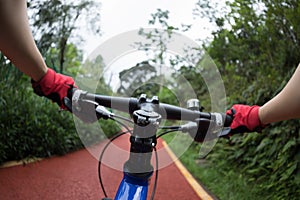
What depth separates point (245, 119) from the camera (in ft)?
3.85

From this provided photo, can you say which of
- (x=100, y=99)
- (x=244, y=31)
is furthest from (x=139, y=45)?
(x=244, y=31)

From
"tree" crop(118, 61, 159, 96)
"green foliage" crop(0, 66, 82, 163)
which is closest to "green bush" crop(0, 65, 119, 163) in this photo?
"green foliage" crop(0, 66, 82, 163)

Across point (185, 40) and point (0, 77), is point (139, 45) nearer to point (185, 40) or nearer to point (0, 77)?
point (185, 40)

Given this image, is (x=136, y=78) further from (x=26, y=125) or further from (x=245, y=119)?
(x=26, y=125)

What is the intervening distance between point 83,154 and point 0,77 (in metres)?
2.02

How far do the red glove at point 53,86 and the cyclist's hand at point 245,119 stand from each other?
2.04 feet

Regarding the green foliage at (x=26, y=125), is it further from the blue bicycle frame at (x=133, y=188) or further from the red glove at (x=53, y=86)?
the blue bicycle frame at (x=133, y=188)

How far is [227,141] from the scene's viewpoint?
5871 mm

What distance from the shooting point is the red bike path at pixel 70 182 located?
3715 millimetres

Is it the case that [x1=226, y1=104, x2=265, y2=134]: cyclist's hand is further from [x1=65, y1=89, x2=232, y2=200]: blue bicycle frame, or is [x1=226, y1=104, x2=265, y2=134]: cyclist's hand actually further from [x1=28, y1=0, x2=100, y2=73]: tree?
[x1=28, y1=0, x2=100, y2=73]: tree

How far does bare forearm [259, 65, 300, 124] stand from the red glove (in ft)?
2.28

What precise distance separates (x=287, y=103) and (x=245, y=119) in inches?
13.2

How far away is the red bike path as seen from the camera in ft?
12.2

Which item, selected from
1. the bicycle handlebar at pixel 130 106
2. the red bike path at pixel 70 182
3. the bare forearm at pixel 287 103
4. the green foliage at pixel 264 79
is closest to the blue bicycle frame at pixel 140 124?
the bicycle handlebar at pixel 130 106
